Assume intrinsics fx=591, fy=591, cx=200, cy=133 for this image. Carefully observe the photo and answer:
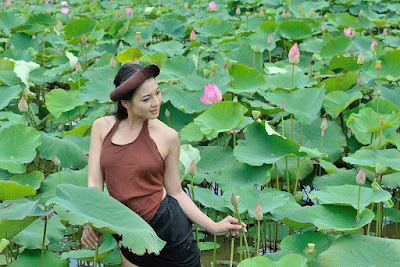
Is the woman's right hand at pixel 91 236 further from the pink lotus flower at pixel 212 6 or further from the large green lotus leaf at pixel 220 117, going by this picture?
the pink lotus flower at pixel 212 6

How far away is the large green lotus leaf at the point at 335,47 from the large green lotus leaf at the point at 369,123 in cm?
115

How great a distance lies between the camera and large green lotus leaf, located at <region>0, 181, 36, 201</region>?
2.06m

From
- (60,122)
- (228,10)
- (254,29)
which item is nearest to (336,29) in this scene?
(254,29)

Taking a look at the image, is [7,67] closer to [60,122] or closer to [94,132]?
[60,122]

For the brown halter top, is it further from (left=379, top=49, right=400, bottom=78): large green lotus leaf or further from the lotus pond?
(left=379, top=49, right=400, bottom=78): large green lotus leaf

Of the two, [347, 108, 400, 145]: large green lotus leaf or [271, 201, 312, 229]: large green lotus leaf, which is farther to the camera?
[347, 108, 400, 145]: large green lotus leaf

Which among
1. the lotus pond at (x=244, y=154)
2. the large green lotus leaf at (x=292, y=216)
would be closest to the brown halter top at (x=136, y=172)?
the lotus pond at (x=244, y=154)

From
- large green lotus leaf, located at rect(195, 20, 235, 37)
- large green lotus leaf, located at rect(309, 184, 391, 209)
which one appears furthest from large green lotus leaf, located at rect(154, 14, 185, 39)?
large green lotus leaf, located at rect(309, 184, 391, 209)

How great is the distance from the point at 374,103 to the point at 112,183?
4.90 ft

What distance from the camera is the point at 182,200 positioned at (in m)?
1.86

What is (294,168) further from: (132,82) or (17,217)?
(17,217)

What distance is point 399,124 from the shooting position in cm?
257

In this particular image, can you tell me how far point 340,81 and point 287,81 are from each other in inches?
12.4

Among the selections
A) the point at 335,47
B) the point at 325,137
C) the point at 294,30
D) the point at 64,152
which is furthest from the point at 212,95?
the point at 294,30
